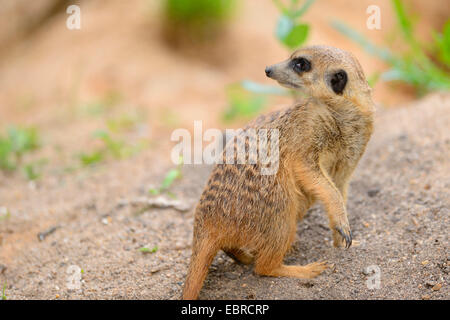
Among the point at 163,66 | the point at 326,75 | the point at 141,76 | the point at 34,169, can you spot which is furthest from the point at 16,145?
the point at 326,75

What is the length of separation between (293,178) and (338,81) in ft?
1.38

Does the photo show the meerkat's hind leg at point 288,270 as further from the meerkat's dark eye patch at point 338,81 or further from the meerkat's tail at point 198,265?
the meerkat's dark eye patch at point 338,81

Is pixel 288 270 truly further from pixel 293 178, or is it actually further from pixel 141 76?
pixel 141 76

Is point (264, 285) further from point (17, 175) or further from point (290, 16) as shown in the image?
point (17, 175)

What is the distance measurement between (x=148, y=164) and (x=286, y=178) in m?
1.50

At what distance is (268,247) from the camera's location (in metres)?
1.80

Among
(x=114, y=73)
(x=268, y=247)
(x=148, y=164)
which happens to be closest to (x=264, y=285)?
(x=268, y=247)

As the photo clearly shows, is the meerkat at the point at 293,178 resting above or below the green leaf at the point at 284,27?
below

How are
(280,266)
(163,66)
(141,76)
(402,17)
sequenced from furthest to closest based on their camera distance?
(163,66), (141,76), (402,17), (280,266)

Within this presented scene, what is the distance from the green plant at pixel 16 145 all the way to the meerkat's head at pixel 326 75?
7.42ft

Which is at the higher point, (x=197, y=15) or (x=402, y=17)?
(x=197, y=15)

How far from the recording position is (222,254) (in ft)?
7.06

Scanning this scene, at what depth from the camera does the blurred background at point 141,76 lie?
2934 mm

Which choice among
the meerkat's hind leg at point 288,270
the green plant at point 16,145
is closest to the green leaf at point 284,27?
the meerkat's hind leg at point 288,270
